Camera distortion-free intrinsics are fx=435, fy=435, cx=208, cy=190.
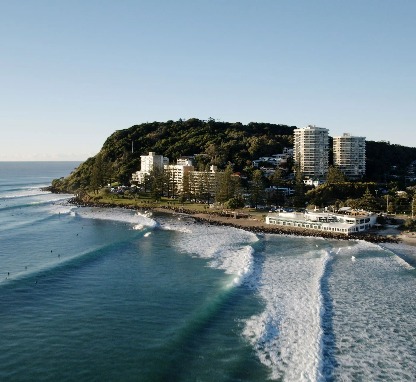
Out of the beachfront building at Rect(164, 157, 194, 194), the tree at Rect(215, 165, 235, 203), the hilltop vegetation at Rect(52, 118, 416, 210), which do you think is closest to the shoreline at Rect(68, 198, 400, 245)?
the tree at Rect(215, 165, 235, 203)

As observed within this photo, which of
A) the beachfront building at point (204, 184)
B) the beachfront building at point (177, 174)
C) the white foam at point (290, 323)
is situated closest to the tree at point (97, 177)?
the beachfront building at point (177, 174)

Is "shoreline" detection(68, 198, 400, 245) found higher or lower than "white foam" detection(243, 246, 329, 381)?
higher

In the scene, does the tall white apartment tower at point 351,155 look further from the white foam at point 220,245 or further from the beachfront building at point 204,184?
the white foam at point 220,245

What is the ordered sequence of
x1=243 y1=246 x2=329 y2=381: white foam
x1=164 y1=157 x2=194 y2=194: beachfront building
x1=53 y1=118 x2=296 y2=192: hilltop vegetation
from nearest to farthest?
x1=243 y1=246 x2=329 y2=381: white foam
x1=164 y1=157 x2=194 y2=194: beachfront building
x1=53 y1=118 x2=296 y2=192: hilltop vegetation

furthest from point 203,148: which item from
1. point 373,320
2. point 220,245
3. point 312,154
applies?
point 373,320

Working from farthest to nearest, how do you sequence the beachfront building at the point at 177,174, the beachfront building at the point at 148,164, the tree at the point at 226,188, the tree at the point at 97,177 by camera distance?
the beachfront building at the point at 148,164 → the tree at the point at 97,177 → the beachfront building at the point at 177,174 → the tree at the point at 226,188

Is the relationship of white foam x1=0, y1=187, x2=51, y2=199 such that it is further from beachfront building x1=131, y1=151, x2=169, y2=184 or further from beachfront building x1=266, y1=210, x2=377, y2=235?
beachfront building x1=266, y1=210, x2=377, y2=235
